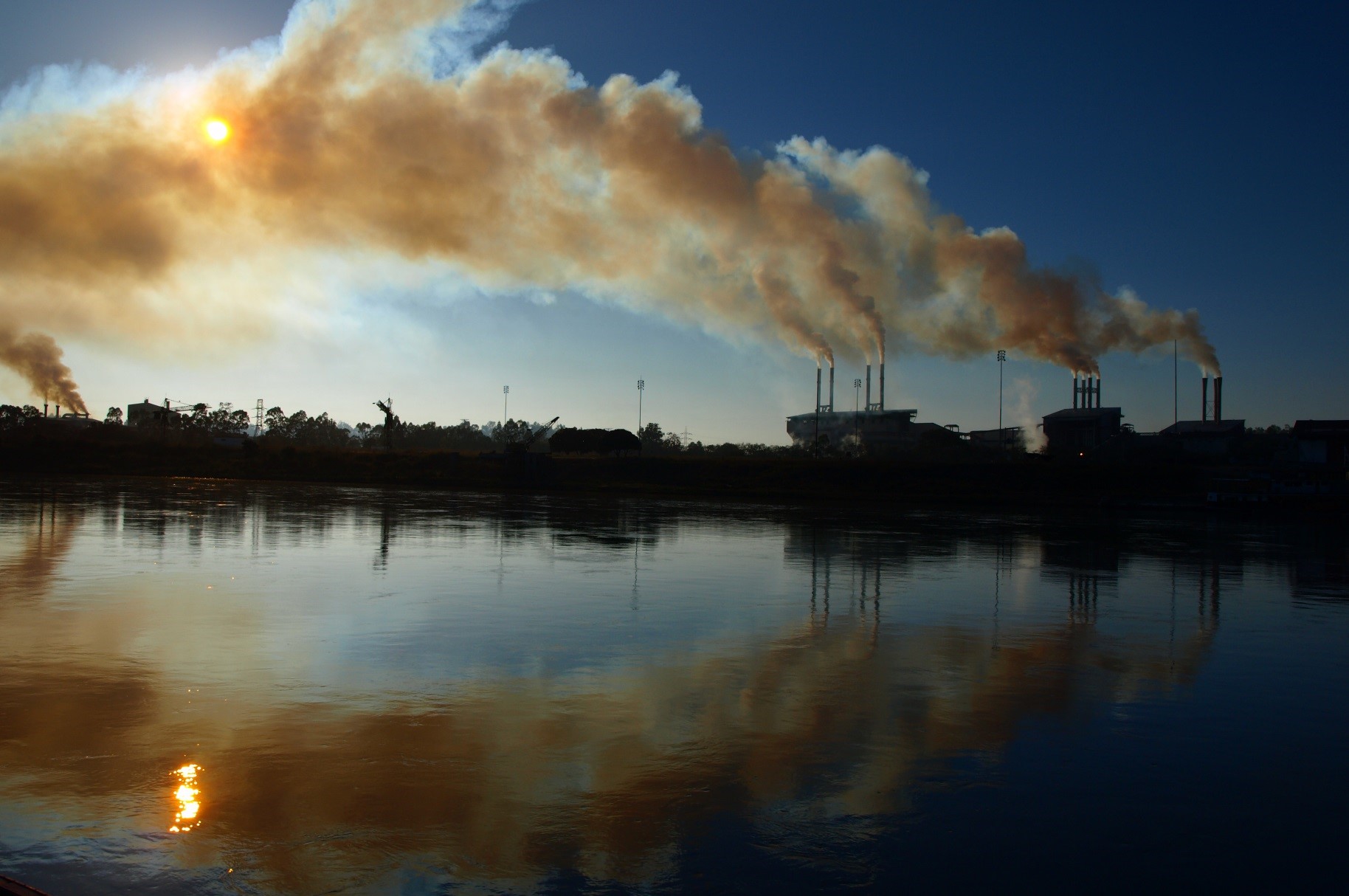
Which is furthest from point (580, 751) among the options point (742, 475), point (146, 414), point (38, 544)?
point (146, 414)

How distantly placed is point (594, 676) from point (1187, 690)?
6627 millimetres

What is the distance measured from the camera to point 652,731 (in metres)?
8.45

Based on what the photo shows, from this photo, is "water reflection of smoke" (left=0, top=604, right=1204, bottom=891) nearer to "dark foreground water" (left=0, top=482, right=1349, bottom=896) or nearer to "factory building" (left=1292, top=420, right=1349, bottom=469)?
"dark foreground water" (left=0, top=482, right=1349, bottom=896)

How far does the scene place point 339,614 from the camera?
45.2 ft

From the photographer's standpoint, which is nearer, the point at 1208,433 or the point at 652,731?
the point at 652,731

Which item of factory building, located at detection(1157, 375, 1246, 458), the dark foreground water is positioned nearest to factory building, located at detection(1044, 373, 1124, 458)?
factory building, located at detection(1157, 375, 1246, 458)

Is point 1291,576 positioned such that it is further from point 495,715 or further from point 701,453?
point 701,453

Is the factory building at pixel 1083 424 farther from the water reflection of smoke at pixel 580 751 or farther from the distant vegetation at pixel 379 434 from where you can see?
the water reflection of smoke at pixel 580 751

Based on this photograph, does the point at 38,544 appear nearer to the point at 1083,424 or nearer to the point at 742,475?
the point at 742,475

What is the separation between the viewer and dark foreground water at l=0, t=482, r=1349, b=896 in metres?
5.82

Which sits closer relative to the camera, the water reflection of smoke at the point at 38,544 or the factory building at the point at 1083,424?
the water reflection of smoke at the point at 38,544

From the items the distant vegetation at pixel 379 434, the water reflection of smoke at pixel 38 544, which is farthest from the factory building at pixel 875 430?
the water reflection of smoke at pixel 38 544

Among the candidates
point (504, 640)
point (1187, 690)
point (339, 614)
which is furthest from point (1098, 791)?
point (339, 614)

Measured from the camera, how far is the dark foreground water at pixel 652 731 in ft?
19.1
